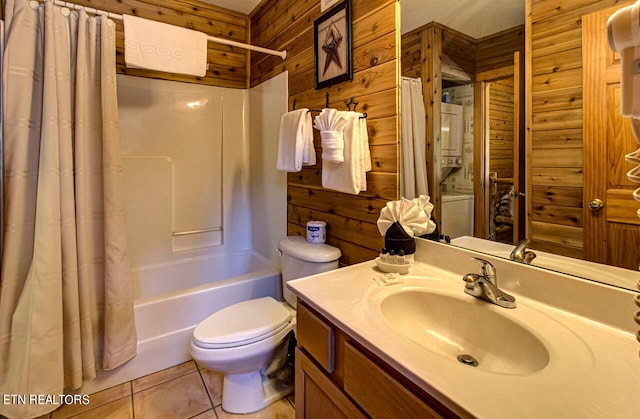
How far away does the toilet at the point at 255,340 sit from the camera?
1358 millimetres

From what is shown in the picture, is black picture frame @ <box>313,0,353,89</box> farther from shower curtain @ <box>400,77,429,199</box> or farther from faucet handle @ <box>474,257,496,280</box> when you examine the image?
faucet handle @ <box>474,257,496,280</box>

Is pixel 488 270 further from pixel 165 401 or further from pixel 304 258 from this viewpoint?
pixel 165 401

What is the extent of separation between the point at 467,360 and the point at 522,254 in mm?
376

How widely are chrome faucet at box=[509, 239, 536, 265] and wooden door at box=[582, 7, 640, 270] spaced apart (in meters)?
0.13

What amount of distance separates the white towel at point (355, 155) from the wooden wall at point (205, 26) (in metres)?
1.58

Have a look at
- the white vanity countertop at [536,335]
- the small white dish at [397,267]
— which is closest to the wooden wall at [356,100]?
the small white dish at [397,267]

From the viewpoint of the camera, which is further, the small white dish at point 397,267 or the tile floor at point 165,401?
the tile floor at point 165,401

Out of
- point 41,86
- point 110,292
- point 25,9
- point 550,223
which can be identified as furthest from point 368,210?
point 25,9

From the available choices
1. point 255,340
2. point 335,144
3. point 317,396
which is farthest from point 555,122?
point 255,340

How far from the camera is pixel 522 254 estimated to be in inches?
38.0

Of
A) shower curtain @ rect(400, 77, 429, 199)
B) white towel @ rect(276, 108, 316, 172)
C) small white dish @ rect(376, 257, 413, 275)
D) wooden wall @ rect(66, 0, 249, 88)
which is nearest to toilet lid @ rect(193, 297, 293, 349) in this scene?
small white dish @ rect(376, 257, 413, 275)

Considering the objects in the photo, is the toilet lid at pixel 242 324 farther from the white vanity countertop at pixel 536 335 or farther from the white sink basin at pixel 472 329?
the white sink basin at pixel 472 329

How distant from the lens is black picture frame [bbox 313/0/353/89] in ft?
4.92

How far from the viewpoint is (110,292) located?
1602 mm
